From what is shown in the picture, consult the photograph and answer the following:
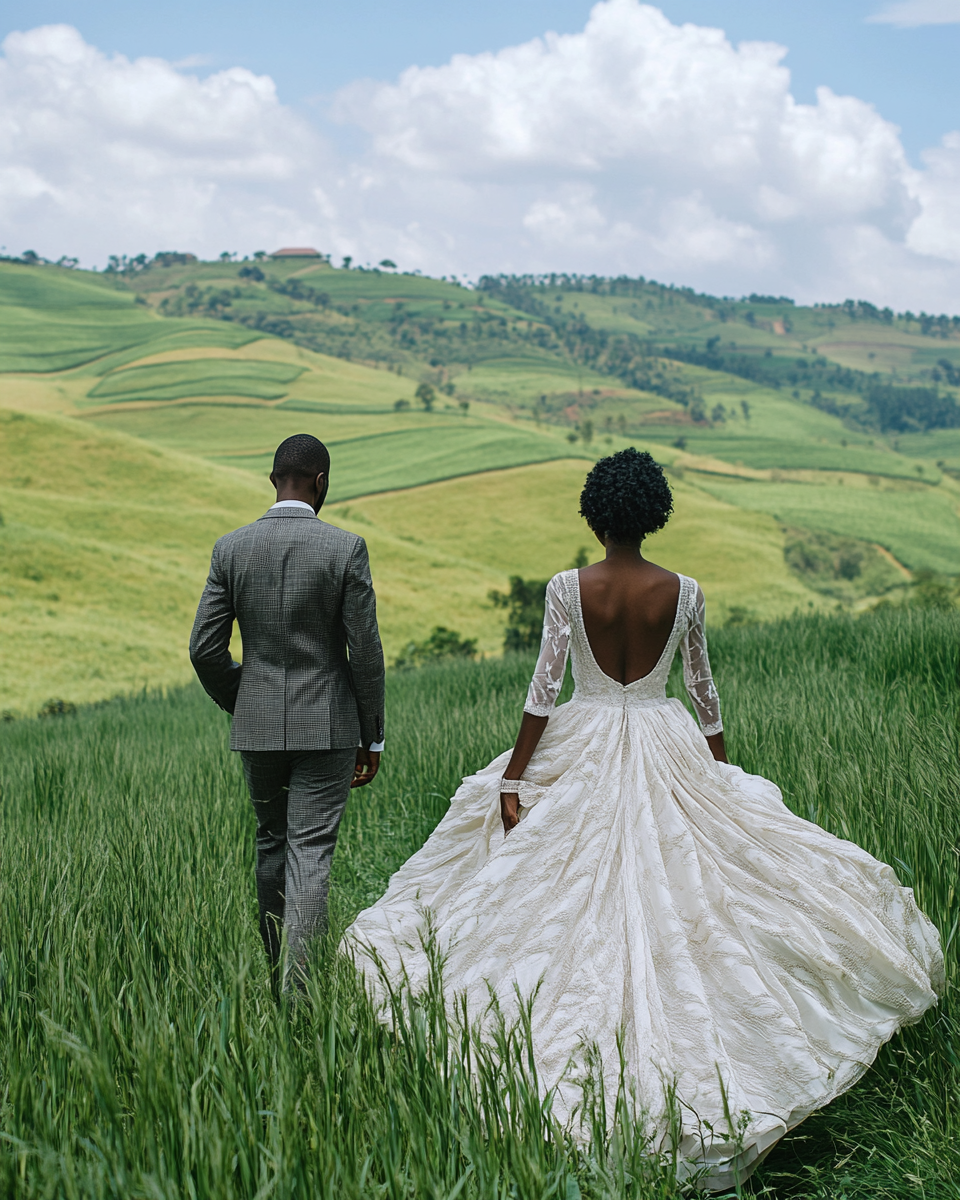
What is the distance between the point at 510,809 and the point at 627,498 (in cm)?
124

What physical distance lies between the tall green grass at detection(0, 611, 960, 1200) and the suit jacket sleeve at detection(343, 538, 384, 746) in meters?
0.82

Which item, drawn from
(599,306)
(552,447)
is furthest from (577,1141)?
(599,306)

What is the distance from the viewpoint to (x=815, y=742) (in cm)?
527

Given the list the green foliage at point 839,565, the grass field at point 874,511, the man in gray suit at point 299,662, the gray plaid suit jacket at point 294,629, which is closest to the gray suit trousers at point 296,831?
the man in gray suit at point 299,662

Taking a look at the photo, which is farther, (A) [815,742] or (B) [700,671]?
(A) [815,742]

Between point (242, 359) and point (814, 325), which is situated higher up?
point (814, 325)

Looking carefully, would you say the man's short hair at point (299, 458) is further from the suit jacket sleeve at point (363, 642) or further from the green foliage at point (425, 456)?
the green foliage at point (425, 456)

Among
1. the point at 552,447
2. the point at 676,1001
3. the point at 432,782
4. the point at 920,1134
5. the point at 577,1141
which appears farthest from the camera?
the point at 552,447

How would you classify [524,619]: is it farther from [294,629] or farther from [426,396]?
[426,396]

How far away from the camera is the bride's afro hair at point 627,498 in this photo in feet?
10.1

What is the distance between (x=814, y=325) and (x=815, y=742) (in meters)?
156

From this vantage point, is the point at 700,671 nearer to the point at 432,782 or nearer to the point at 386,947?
the point at 386,947

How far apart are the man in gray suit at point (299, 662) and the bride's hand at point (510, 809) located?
0.57 meters

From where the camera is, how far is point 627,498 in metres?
3.08
